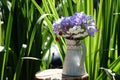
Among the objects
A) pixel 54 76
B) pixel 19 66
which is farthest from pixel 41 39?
pixel 54 76

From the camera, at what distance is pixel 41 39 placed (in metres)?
1.93

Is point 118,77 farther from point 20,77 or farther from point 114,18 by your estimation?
point 20,77

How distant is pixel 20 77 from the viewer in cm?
188

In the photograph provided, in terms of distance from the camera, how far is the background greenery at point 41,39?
1.69m

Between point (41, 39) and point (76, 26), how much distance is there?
55cm

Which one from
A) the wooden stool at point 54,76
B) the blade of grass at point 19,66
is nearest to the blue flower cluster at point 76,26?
the wooden stool at point 54,76

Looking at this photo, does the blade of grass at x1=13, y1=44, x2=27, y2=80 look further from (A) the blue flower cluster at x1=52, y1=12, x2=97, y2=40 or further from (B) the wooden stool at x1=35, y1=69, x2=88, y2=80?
(A) the blue flower cluster at x1=52, y1=12, x2=97, y2=40

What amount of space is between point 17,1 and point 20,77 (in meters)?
0.40

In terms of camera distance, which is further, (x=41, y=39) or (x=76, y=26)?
(x=41, y=39)

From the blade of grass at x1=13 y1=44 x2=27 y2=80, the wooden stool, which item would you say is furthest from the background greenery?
the wooden stool

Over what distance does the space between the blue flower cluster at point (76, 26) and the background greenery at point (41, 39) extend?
221 millimetres

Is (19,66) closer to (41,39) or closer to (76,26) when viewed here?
(41,39)

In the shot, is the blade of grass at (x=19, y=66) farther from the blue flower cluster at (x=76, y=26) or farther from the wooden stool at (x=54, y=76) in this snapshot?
the blue flower cluster at (x=76, y=26)

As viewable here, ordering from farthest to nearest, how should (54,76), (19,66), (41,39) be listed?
(41,39)
(19,66)
(54,76)
